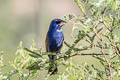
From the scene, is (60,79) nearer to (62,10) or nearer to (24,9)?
(62,10)

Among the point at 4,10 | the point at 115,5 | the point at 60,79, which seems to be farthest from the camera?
the point at 4,10

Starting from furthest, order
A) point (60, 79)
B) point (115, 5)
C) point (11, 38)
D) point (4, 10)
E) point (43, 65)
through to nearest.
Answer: point (4, 10), point (11, 38), point (43, 65), point (60, 79), point (115, 5)

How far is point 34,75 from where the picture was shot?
1.51 meters

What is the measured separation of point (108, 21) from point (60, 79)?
0.19 meters

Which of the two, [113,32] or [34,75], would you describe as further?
[34,75]

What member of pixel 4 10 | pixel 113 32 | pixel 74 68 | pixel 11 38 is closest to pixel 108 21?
pixel 113 32

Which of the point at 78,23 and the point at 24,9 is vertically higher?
the point at 24,9

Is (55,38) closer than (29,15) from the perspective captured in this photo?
Yes

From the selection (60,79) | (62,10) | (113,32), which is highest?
(62,10)

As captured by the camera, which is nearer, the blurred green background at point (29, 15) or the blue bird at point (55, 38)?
the blue bird at point (55, 38)

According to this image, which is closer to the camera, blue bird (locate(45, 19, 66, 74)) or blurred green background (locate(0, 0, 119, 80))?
blue bird (locate(45, 19, 66, 74))

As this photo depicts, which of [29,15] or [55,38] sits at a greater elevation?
[29,15]

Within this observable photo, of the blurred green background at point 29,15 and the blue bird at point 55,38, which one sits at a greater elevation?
the blurred green background at point 29,15

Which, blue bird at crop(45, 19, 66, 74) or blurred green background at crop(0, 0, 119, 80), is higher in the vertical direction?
blurred green background at crop(0, 0, 119, 80)
